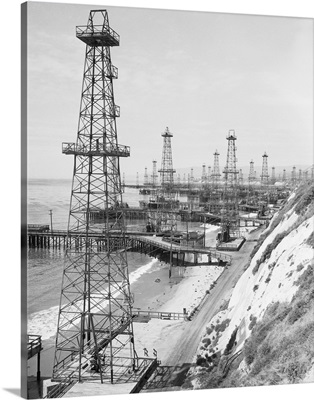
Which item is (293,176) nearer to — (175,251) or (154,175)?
(154,175)

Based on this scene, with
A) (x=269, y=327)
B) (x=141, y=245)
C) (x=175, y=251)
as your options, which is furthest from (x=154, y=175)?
(x=175, y=251)

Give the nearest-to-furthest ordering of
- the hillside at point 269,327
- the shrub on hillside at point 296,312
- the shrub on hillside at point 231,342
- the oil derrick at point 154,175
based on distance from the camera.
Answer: the hillside at point 269,327 → the shrub on hillside at point 296,312 → the shrub on hillside at point 231,342 → the oil derrick at point 154,175

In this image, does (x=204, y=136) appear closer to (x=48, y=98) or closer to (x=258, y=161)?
(x=258, y=161)

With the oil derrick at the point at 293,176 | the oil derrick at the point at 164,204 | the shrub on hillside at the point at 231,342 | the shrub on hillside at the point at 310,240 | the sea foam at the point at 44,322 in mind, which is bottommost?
the shrub on hillside at the point at 231,342

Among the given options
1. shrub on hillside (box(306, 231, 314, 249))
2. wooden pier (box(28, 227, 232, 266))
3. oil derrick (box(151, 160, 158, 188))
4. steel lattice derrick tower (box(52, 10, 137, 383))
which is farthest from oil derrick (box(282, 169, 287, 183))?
steel lattice derrick tower (box(52, 10, 137, 383))

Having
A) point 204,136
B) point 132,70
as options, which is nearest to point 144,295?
point 204,136

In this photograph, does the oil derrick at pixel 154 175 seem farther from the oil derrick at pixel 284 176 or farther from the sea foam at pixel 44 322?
the sea foam at pixel 44 322

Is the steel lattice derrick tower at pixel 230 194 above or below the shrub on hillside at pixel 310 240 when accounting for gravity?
above

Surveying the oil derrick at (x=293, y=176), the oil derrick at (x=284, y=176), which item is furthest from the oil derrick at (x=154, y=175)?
the oil derrick at (x=293, y=176)
